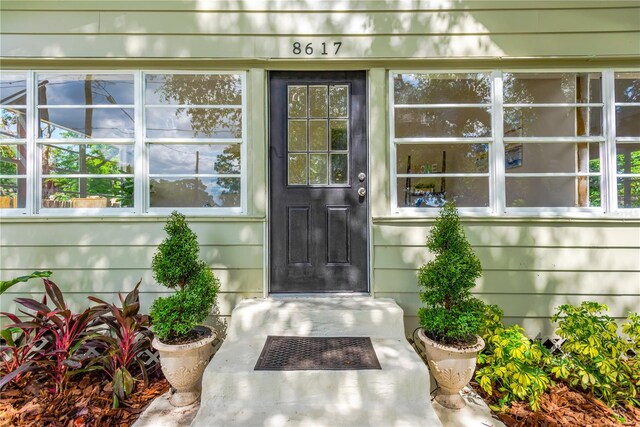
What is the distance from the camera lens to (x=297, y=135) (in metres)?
2.94

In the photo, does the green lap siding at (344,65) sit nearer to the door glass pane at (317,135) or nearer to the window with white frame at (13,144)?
the window with white frame at (13,144)

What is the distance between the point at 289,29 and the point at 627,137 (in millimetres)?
3058

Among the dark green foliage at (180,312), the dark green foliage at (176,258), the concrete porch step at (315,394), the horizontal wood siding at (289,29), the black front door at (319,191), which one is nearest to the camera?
the concrete porch step at (315,394)

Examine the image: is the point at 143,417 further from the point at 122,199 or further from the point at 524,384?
the point at 524,384

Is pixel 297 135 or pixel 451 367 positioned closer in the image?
pixel 451 367

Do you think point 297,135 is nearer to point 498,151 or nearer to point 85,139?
point 498,151

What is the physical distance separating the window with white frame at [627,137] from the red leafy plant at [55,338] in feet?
14.5

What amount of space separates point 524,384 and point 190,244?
2.38 meters

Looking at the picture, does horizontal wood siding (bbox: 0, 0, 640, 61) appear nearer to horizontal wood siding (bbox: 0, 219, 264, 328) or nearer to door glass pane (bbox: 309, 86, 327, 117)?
door glass pane (bbox: 309, 86, 327, 117)

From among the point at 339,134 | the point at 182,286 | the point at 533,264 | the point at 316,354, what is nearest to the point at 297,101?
the point at 339,134

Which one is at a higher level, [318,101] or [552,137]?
[318,101]

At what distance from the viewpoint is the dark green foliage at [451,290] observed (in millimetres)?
2168

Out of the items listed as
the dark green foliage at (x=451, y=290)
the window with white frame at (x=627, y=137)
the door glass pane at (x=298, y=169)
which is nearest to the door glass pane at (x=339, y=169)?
the door glass pane at (x=298, y=169)

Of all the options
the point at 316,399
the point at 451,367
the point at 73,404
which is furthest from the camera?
the point at 73,404
